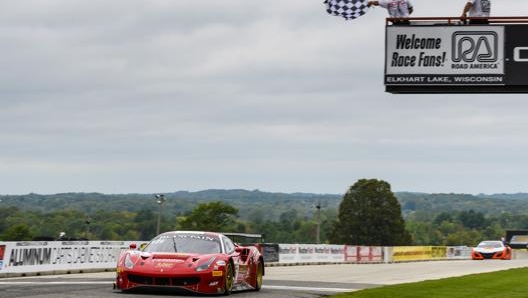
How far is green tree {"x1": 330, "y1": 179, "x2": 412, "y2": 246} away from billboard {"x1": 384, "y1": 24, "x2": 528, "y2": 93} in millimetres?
122406

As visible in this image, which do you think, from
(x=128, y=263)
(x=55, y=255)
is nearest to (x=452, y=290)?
(x=128, y=263)

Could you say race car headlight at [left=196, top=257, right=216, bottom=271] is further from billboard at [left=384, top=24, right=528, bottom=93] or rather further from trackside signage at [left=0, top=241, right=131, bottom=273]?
trackside signage at [left=0, top=241, right=131, bottom=273]

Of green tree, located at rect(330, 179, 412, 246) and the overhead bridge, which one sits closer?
the overhead bridge

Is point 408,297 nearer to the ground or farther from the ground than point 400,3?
nearer to the ground

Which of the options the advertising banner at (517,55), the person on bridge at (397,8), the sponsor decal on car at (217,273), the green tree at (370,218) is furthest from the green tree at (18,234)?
the advertising banner at (517,55)

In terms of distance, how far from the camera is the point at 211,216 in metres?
156

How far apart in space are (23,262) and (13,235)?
11915 cm

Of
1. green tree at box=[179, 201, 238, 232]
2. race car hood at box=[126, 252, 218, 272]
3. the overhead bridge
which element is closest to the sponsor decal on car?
race car hood at box=[126, 252, 218, 272]

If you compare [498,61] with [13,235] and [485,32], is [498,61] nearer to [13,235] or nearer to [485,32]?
[485,32]

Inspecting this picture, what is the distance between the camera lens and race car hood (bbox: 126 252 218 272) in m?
15.9

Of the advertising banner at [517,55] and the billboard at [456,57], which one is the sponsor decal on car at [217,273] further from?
the advertising banner at [517,55]

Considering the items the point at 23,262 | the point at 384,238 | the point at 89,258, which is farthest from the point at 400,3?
the point at 384,238

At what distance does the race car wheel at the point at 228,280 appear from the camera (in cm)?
1662

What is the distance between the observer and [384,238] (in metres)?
140
